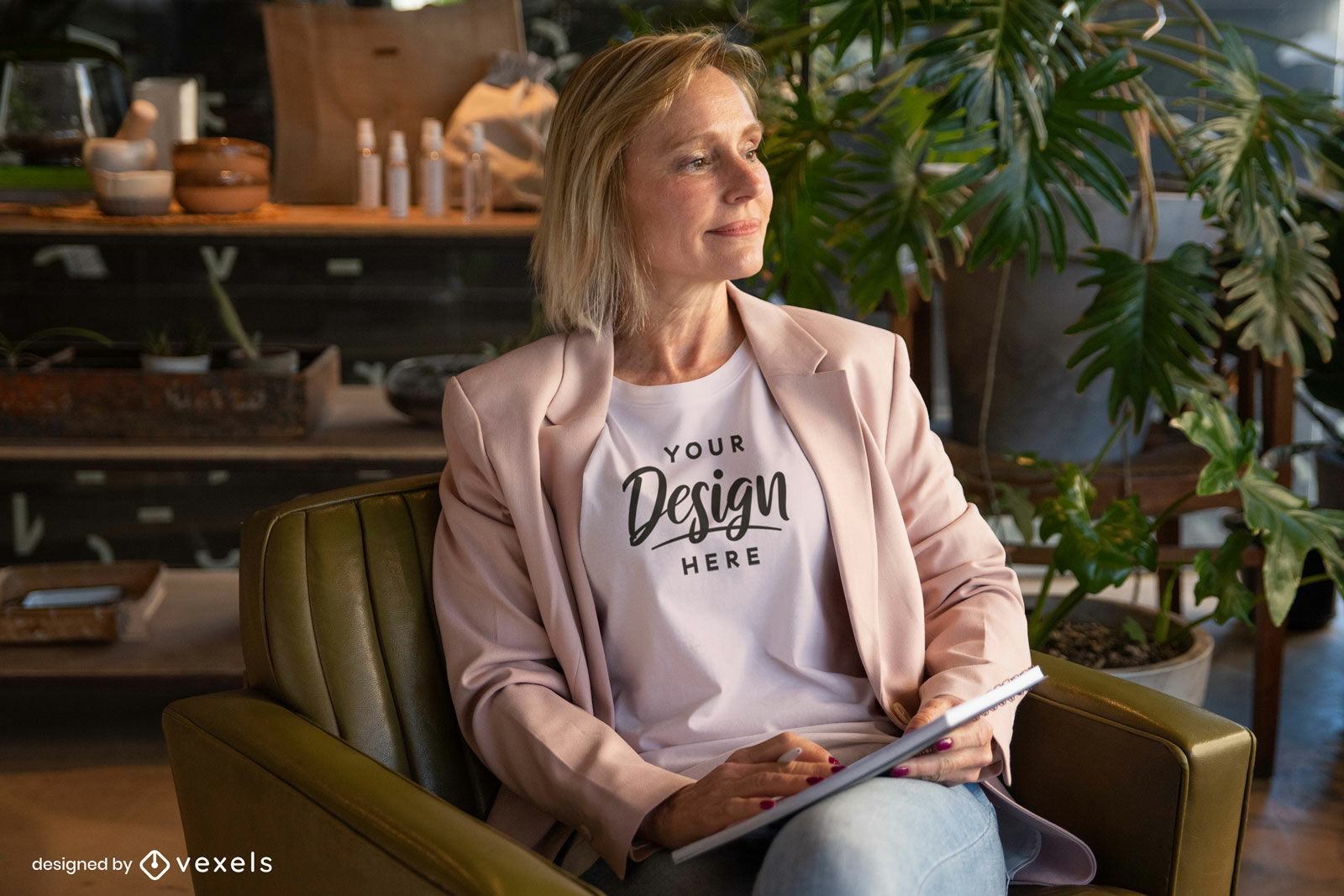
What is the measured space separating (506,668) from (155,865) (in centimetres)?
120

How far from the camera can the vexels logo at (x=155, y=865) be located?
7.29ft

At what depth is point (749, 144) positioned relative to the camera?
4.98 ft

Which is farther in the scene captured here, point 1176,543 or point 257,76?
point 257,76

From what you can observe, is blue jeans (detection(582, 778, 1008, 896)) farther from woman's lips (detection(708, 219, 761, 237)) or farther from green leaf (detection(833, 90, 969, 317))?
green leaf (detection(833, 90, 969, 317))

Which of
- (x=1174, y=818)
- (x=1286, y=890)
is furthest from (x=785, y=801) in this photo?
(x=1286, y=890)

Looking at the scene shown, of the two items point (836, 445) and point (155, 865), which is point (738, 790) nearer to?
point (836, 445)

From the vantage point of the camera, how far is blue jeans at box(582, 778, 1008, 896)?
1.13 metres

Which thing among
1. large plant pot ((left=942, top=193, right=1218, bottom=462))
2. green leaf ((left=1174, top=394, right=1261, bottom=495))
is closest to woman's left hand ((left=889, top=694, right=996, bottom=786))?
green leaf ((left=1174, top=394, right=1261, bottom=495))


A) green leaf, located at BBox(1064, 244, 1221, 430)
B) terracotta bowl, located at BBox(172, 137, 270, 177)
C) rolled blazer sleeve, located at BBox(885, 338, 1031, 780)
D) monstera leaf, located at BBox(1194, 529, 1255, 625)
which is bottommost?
monstera leaf, located at BBox(1194, 529, 1255, 625)

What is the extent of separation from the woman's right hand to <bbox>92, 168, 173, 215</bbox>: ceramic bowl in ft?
5.86

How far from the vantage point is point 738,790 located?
124 cm

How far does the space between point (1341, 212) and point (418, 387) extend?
6.01ft

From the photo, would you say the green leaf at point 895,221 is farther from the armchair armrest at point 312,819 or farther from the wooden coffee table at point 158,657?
the wooden coffee table at point 158,657

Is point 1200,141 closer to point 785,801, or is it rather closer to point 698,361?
point 698,361
